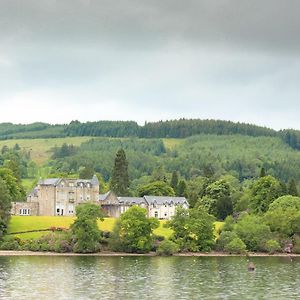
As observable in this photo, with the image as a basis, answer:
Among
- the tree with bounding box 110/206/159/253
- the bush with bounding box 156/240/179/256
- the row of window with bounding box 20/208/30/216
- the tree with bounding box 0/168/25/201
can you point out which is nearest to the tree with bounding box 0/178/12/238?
the tree with bounding box 0/168/25/201

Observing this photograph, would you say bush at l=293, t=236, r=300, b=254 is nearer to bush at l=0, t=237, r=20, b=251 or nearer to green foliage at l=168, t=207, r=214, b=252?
green foliage at l=168, t=207, r=214, b=252

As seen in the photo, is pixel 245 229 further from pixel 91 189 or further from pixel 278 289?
pixel 278 289

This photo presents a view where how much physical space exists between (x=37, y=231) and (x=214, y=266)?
43.4 m

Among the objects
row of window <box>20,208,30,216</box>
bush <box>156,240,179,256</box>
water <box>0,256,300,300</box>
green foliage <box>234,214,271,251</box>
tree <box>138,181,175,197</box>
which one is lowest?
water <box>0,256,300,300</box>

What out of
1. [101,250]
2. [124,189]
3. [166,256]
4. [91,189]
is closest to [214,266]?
[166,256]

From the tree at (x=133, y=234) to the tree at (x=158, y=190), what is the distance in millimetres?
55741

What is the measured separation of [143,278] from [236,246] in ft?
157

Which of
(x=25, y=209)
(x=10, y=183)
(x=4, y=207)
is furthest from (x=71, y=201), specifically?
(x=4, y=207)

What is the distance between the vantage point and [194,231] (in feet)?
429

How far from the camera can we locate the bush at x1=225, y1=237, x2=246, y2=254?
129250mm

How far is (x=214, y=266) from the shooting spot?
339 feet

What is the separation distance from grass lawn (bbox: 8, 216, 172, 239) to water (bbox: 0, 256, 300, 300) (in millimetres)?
19214

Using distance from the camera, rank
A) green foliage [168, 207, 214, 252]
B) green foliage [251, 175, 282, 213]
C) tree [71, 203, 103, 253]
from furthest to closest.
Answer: green foliage [251, 175, 282, 213], green foliage [168, 207, 214, 252], tree [71, 203, 103, 253]

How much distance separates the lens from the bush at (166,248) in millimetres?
125688
